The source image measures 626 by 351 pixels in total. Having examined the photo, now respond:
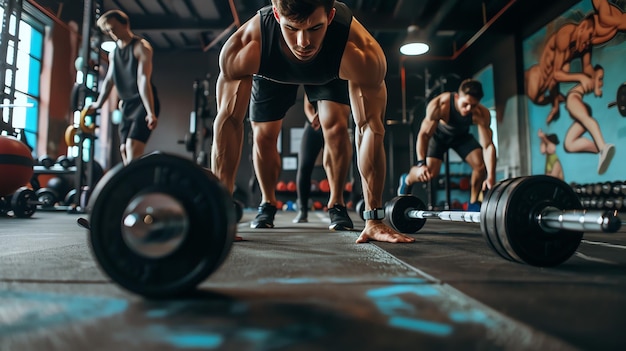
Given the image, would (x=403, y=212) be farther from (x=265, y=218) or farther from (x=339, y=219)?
(x=265, y=218)

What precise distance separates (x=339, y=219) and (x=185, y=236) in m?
1.47

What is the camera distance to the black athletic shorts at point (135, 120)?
2945mm

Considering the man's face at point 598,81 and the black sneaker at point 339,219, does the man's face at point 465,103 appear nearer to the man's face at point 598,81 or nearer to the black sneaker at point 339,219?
the black sneaker at point 339,219

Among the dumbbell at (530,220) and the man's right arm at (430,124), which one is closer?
the dumbbell at (530,220)

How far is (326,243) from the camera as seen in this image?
1.34 meters

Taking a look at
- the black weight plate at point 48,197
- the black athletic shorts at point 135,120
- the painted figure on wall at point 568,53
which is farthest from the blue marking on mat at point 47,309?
the painted figure on wall at point 568,53

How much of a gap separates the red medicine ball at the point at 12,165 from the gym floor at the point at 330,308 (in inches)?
80.8

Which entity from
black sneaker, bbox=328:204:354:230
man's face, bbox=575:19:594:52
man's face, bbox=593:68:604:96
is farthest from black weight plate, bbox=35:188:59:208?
man's face, bbox=575:19:594:52

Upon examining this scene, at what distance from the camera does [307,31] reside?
1.20 meters

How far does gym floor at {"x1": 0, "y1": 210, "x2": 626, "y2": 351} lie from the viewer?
424 millimetres

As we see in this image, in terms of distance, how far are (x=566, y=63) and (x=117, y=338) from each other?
19.3ft

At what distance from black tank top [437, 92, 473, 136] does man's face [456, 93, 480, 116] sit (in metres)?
0.05

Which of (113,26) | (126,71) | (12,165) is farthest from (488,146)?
(12,165)

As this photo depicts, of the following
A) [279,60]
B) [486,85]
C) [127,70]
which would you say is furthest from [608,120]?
[127,70]
